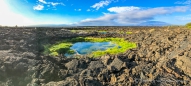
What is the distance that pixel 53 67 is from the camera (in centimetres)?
1421

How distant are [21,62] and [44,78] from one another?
2.69 m

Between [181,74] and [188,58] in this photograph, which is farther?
[188,58]

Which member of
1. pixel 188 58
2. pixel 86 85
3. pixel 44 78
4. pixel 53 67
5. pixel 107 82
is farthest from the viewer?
pixel 188 58

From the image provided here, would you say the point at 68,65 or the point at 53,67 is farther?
the point at 68,65

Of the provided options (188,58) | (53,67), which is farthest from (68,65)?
(188,58)

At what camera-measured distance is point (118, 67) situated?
1436 centimetres

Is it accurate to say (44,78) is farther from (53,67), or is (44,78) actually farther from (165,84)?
(165,84)

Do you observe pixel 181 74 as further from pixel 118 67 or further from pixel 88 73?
pixel 88 73

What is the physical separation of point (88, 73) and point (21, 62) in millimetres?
4925

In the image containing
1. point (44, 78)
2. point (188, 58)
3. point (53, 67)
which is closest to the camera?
point (44, 78)

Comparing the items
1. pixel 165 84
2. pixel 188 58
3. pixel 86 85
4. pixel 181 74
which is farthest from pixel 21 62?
pixel 188 58

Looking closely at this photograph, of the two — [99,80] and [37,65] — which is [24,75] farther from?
[99,80]

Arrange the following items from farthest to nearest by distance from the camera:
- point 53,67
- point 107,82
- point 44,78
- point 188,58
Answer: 1. point 188,58
2. point 53,67
3. point 44,78
4. point 107,82

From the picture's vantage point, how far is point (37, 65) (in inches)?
579
